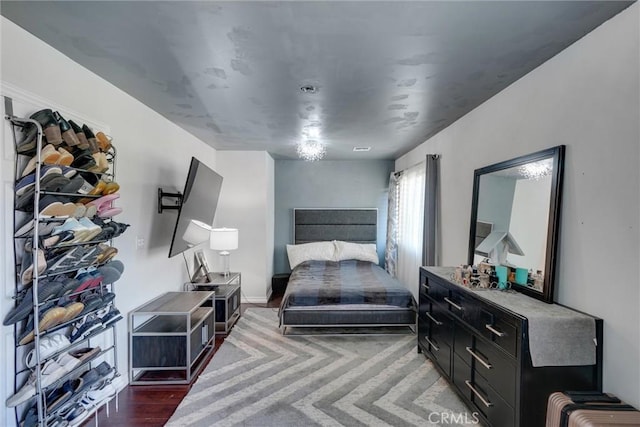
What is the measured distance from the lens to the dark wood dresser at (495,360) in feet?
5.42

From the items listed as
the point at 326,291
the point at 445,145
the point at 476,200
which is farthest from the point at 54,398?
the point at 445,145

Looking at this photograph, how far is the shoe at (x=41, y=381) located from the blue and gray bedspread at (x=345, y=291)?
219 cm

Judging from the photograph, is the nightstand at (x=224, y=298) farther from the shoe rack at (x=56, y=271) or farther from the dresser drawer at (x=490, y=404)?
the dresser drawer at (x=490, y=404)

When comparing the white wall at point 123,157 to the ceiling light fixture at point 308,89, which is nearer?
the white wall at point 123,157

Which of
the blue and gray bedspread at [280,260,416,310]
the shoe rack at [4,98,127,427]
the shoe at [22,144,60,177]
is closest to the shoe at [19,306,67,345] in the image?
the shoe rack at [4,98,127,427]

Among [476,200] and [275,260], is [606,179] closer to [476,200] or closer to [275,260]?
[476,200]

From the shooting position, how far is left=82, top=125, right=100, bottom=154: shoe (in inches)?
77.8

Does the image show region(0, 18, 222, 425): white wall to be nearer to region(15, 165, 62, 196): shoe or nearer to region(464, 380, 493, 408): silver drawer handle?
region(15, 165, 62, 196): shoe

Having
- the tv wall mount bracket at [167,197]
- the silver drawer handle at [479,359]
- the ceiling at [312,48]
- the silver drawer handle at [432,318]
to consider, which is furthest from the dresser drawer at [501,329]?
the tv wall mount bracket at [167,197]

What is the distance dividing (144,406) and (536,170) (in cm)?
336

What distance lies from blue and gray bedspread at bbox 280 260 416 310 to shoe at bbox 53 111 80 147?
8.45 feet

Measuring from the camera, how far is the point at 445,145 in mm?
3537

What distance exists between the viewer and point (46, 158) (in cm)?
167

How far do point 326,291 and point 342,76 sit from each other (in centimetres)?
249
